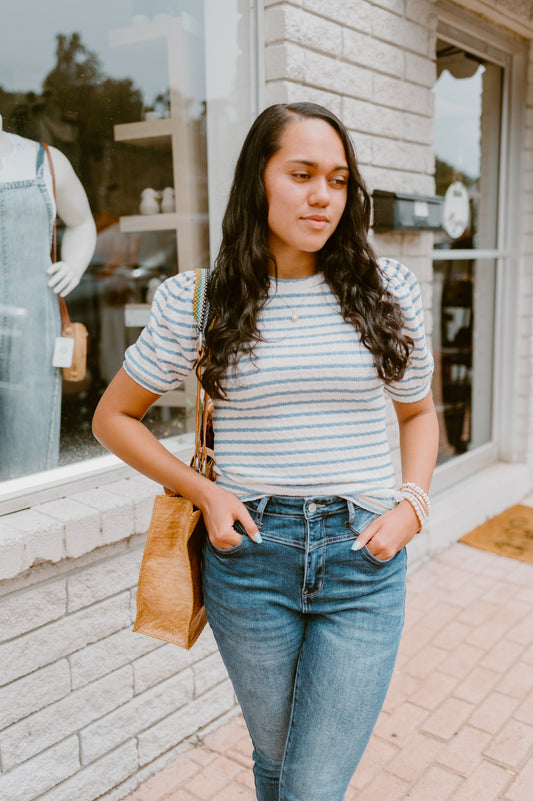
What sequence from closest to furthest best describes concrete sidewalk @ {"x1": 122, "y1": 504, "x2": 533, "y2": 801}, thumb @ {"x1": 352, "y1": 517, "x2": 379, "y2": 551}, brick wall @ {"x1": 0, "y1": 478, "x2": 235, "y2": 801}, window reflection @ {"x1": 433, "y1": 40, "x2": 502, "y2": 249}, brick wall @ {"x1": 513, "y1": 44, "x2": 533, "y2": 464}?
1. thumb @ {"x1": 352, "y1": 517, "x2": 379, "y2": 551}
2. brick wall @ {"x1": 0, "y1": 478, "x2": 235, "y2": 801}
3. concrete sidewalk @ {"x1": 122, "y1": 504, "x2": 533, "y2": 801}
4. window reflection @ {"x1": 433, "y1": 40, "x2": 502, "y2": 249}
5. brick wall @ {"x1": 513, "y1": 44, "x2": 533, "y2": 464}

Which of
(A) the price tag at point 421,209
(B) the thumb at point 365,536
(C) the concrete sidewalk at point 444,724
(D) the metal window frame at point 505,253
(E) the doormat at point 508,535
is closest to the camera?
(B) the thumb at point 365,536

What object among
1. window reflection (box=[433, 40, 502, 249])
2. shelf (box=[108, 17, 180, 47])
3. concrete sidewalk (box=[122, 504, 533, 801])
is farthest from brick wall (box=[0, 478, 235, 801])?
window reflection (box=[433, 40, 502, 249])

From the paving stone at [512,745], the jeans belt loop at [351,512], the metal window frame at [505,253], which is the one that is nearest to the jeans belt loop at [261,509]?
the jeans belt loop at [351,512]

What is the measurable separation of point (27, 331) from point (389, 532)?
1581 mm

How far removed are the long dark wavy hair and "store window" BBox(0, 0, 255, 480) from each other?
115cm

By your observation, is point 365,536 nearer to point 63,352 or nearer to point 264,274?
point 264,274

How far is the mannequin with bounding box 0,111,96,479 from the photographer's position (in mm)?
2465

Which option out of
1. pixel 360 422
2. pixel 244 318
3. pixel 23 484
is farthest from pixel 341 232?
pixel 23 484

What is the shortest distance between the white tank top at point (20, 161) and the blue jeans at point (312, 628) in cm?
153

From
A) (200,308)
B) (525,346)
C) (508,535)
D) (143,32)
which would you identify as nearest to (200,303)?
(200,308)

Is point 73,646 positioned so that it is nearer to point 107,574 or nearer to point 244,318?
point 107,574

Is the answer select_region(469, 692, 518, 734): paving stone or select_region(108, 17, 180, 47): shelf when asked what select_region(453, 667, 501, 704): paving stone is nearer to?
select_region(469, 692, 518, 734): paving stone

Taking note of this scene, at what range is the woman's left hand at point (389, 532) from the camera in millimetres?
1533

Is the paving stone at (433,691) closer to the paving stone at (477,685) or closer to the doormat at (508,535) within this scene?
the paving stone at (477,685)
